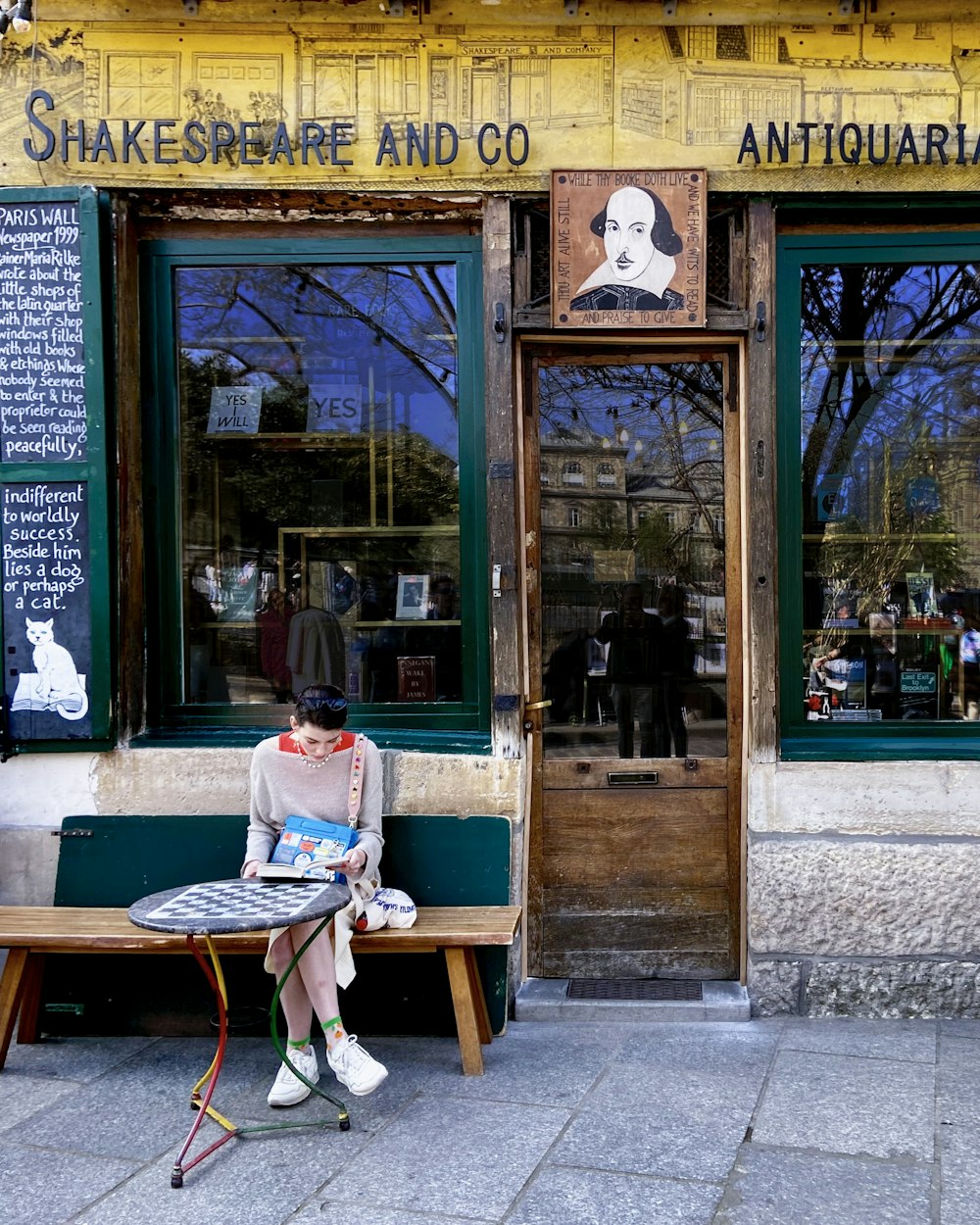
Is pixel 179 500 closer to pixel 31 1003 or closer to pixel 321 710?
pixel 321 710

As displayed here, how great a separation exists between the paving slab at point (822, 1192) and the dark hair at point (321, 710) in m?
2.00

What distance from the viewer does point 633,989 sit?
486cm

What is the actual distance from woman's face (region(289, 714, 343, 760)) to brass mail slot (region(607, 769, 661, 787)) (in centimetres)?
142

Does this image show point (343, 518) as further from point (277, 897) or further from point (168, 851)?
point (277, 897)

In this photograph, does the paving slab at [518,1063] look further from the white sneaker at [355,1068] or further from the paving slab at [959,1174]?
the paving slab at [959,1174]

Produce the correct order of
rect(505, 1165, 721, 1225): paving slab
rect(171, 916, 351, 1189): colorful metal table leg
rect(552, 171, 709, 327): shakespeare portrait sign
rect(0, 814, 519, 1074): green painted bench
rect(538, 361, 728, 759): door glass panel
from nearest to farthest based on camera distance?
rect(505, 1165, 721, 1225): paving slab < rect(171, 916, 351, 1189): colorful metal table leg < rect(0, 814, 519, 1074): green painted bench < rect(552, 171, 709, 327): shakespeare portrait sign < rect(538, 361, 728, 759): door glass panel

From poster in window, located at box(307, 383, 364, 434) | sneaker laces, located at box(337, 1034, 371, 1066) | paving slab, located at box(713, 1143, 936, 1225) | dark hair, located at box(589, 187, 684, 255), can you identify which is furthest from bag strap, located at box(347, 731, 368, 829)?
dark hair, located at box(589, 187, 684, 255)

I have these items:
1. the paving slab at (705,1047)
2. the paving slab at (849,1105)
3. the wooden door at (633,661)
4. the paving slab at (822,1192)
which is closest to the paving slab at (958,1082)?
the paving slab at (849,1105)

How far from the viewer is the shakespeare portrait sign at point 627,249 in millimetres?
4742

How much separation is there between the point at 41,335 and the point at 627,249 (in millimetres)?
→ 2633

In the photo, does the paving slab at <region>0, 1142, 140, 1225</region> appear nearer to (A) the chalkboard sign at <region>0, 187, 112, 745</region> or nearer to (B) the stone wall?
(A) the chalkboard sign at <region>0, 187, 112, 745</region>

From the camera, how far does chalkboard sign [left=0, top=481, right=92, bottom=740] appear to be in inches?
189

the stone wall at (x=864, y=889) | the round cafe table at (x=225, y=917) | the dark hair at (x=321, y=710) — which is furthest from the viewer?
the stone wall at (x=864, y=889)

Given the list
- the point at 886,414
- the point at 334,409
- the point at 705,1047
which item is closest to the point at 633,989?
the point at 705,1047
